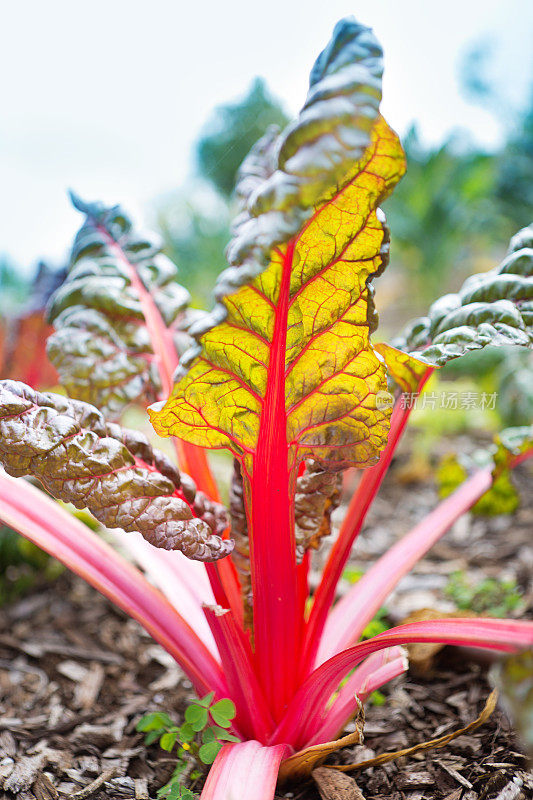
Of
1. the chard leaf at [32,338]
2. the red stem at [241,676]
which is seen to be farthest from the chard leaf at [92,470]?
the chard leaf at [32,338]

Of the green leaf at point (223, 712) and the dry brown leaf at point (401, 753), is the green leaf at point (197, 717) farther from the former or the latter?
the dry brown leaf at point (401, 753)

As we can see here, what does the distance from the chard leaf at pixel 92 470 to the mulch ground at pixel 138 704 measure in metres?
0.38

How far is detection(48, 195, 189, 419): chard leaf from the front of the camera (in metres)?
0.97

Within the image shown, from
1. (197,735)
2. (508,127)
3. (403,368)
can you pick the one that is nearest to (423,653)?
(197,735)

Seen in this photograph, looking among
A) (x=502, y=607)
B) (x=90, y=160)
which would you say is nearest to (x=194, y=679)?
(x=502, y=607)

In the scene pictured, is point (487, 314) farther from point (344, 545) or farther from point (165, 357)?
point (165, 357)

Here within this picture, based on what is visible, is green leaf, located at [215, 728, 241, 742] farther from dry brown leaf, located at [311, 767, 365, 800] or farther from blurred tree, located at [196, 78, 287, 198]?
blurred tree, located at [196, 78, 287, 198]

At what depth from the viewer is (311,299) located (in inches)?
24.8

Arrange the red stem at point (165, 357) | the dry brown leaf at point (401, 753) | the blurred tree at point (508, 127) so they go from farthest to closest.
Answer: the blurred tree at point (508, 127) → the red stem at point (165, 357) → the dry brown leaf at point (401, 753)

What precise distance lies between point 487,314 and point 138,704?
840 mm

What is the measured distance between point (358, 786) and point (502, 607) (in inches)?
21.9

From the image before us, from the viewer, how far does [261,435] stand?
0.69 meters

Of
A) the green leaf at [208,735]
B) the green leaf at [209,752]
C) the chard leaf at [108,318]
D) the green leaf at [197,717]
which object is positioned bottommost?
the green leaf at [209,752]

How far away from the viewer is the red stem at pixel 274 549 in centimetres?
68
